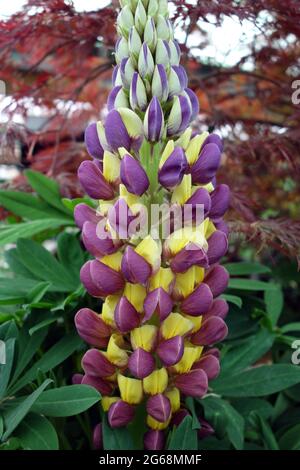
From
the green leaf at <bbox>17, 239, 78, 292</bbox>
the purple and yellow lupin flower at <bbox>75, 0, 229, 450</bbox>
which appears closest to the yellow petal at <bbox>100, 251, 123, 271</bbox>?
the purple and yellow lupin flower at <bbox>75, 0, 229, 450</bbox>

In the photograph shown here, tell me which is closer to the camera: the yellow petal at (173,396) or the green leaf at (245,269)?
the yellow petal at (173,396)

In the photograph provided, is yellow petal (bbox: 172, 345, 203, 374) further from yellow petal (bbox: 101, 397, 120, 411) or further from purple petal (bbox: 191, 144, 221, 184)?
purple petal (bbox: 191, 144, 221, 184)

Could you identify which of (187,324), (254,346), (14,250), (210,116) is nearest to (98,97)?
(210,116)

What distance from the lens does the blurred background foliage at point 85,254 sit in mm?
727

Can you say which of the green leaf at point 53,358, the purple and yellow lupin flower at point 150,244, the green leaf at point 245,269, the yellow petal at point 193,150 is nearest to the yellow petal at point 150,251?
the purple and yellow lupin flower at point 150,244

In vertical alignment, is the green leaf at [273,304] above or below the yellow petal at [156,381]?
below

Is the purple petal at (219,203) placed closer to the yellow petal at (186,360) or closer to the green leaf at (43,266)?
the yellow petal at (186,360)

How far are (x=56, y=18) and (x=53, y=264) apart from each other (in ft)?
1.48

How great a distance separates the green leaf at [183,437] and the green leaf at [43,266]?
30 cm

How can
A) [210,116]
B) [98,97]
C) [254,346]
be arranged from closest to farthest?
[254,346], [210,116], [98,97]

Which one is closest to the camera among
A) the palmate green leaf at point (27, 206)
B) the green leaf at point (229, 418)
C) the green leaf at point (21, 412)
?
the green leaf at point (21, 412)

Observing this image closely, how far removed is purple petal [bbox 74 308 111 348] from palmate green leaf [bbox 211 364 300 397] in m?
0.21

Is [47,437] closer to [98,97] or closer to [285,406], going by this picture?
[285,406]
